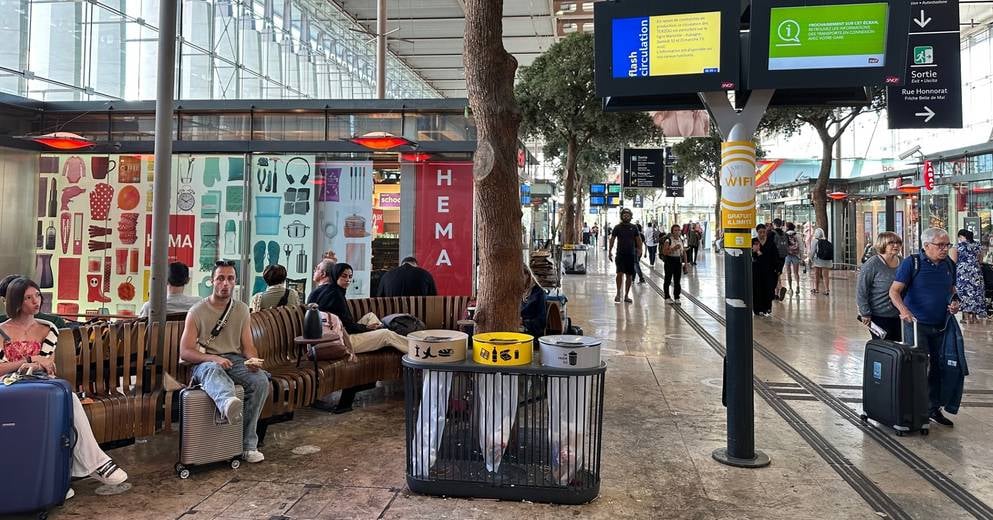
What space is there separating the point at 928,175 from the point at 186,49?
63.7 ft

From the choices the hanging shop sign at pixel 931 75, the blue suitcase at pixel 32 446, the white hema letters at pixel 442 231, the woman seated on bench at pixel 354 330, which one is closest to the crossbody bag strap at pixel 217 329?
the blue suitcase at pixel 32 446

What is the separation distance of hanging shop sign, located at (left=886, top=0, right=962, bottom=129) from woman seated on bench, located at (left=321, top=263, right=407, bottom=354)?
7290mm

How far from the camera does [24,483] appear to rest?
3150 mm

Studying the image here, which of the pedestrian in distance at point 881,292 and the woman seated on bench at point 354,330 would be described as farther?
the woman seated on bench at point 354,330

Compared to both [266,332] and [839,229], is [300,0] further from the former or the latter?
[839,229]

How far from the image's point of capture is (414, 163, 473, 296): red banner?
9.12 metres

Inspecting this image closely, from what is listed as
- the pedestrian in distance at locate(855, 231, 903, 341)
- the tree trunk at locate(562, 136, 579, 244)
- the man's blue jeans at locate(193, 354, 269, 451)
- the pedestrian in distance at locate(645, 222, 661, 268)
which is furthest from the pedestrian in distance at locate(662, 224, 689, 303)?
the pedestrian in distance at locate(645, 222, 661, 268)

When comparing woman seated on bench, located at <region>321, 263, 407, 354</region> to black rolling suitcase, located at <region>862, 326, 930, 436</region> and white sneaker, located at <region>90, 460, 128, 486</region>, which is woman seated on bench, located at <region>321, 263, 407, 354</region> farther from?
black rolling suitcase, located at <region>862, 326, 930, 436</region>

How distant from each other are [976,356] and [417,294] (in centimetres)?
683

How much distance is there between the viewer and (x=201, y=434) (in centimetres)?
383

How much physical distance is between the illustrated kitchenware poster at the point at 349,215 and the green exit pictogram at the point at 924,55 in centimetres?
762

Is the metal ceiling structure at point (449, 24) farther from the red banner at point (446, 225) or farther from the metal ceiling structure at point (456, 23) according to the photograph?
the red banner at point (446, 225)

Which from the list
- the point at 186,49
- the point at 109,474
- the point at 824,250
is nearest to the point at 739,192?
Result: the point at 109,474

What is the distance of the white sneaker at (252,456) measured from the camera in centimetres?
406
